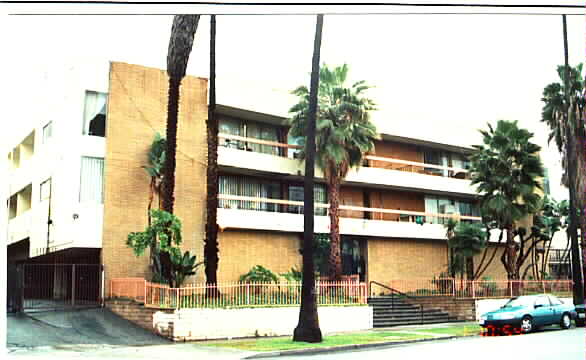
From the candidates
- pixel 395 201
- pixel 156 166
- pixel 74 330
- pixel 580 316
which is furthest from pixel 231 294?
pixel 395 201

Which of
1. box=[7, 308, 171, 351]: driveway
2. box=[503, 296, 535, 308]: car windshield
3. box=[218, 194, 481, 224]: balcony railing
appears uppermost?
box=[218, 194, 481, 224]: balcony railing

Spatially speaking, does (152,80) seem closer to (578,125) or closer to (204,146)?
(204,146)

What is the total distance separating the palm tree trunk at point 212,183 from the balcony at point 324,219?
4.34ft

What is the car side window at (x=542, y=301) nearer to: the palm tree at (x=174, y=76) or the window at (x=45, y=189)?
the palm tree at (x=174, y=76)

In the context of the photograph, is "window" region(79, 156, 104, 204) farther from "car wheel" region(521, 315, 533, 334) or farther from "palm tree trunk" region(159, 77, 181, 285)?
"car wheel" region(521, 315, 533, 334)

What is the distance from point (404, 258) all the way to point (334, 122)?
465 cm

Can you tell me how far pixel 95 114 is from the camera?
15.2 m

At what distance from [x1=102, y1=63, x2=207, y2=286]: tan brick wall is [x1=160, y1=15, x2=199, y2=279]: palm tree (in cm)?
58

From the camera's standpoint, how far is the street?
376 inches

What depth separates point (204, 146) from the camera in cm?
1648

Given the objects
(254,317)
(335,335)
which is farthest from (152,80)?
(335,335)

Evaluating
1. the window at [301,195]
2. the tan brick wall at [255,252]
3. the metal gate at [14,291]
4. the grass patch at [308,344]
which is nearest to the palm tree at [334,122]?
the window at [301,195]

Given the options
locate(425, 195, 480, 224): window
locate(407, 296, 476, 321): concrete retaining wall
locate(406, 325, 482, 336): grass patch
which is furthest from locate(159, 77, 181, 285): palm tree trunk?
locate(425, 195, 480, 224): window

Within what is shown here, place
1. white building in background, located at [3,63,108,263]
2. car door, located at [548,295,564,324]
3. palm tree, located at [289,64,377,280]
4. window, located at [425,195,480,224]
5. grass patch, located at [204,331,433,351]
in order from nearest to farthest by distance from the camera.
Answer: grass patch, located at [204,331,433,351] < car door, located at [548,295,564,324] < white building in background, located at [3,63,108,263] < palm tree, located at [289,64,377,280] < window, located at [425,195,480,224]
